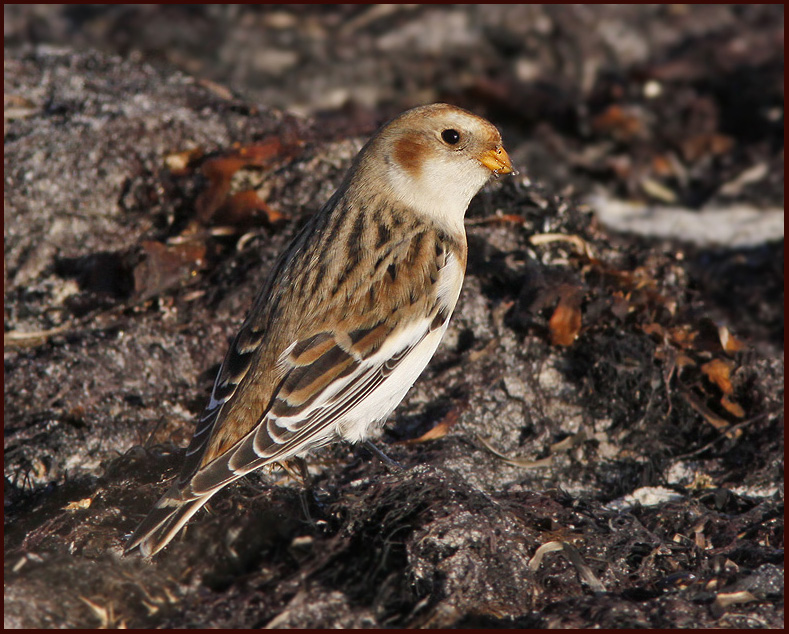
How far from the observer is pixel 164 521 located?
119 inches

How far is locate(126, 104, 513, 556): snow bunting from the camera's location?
10.7ft

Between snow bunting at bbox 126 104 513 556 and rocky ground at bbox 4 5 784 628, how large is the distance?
290mm

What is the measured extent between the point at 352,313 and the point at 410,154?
2.70ft

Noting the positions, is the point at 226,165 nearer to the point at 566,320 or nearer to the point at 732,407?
the point at 566,320

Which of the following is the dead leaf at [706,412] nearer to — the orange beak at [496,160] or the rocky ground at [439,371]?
the rocky ground at [439,371]

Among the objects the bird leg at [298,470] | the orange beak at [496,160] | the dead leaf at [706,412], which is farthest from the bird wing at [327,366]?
the dead leaf at [706,412]

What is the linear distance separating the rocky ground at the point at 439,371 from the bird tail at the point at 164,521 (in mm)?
148

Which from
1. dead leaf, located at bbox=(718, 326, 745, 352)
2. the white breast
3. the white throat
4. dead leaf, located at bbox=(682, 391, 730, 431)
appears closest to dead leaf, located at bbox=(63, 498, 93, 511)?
the white breast

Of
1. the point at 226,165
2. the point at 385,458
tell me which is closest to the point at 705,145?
the point at 226,165

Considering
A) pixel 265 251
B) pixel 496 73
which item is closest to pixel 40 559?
pixel 265 251

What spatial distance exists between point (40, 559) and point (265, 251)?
6.67 ft

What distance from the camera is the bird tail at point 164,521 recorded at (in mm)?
3001

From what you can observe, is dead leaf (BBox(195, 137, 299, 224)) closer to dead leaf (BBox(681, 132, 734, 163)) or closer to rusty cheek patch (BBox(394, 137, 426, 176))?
rusty cheek patch (BBox(394, 137, 426, 176))

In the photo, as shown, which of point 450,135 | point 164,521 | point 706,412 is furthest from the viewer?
point 706,412
